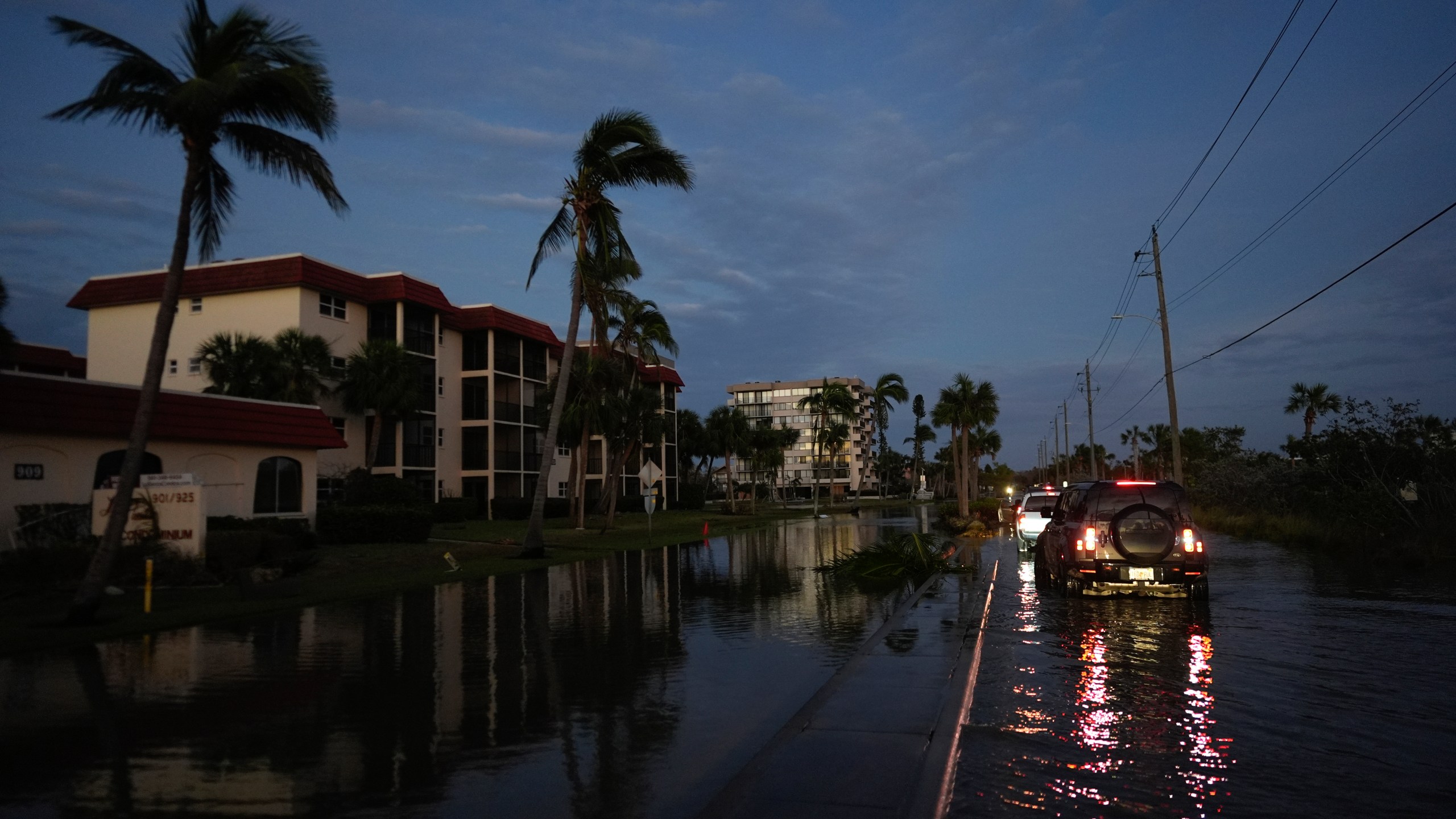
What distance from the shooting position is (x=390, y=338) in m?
47.2

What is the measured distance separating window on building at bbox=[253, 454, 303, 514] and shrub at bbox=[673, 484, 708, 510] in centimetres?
5262

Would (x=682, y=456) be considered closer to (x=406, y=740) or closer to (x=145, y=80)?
(x=145, y=80)

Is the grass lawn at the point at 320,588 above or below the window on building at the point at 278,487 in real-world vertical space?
below

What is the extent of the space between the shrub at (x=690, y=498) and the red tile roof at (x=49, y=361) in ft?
142

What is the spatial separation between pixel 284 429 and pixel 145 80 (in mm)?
14831

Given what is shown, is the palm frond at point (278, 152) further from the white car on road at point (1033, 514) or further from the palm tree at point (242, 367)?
the palm tree at point (242, 367)

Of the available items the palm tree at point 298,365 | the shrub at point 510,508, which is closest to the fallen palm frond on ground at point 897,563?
the palm tree at point 298,365

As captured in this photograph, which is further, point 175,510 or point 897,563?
point 897,563

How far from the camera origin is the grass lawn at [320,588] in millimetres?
13750

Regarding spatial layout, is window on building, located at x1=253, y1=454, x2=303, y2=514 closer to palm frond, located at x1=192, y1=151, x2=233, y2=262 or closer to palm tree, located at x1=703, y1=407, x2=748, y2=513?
palm frond, located at x1=192, y1=151, x2=233, y2=262

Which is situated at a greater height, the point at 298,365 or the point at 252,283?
the point at 252,283

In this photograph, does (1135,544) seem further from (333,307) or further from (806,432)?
(806,432)

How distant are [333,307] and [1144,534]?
40.2 m

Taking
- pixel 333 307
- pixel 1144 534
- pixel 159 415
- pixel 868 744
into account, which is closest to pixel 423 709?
pixel 868 744
